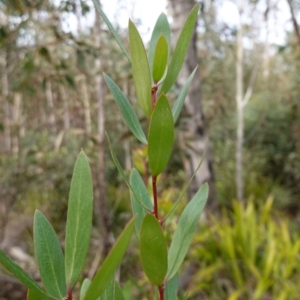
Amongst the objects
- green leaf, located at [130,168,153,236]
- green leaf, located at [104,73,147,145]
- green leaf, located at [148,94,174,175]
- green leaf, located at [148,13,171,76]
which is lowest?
green leaf, located at [130,168,153,236]

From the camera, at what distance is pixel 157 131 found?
26 cm

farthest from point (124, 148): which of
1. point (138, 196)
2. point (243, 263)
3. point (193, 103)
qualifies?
point (138, 196)

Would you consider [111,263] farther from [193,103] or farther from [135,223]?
[193,103]

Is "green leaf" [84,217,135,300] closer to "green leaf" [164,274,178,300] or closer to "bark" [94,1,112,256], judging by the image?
"green leaf" [164,274,178,300]

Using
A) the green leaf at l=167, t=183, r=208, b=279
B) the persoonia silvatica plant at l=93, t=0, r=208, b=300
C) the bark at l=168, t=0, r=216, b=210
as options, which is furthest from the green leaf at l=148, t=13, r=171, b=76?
the bark at l=168, t=0, r=216, b=210

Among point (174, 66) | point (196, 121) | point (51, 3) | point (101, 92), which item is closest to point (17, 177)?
point (101, 92)

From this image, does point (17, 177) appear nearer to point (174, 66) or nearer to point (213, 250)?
point (213, 250)

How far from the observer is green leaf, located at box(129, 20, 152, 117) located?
254 mm

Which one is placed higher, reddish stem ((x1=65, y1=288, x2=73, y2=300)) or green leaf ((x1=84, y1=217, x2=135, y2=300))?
green leaf ((x1=84, y1=217, x2=135, y2=300))

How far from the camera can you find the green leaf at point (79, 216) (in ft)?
0.76

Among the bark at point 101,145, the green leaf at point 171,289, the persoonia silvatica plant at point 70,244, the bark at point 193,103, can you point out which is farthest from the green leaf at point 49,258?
the bark at point 193,103

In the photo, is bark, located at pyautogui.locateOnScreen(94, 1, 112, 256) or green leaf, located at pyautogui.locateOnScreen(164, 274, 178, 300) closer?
green leaf, located at pyautogui.locateOnScreen(164, 274, 178, 300)

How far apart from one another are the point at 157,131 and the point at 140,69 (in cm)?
5

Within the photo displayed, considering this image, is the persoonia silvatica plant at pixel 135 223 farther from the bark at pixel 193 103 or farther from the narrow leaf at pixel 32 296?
the bark at pixel 193 103
